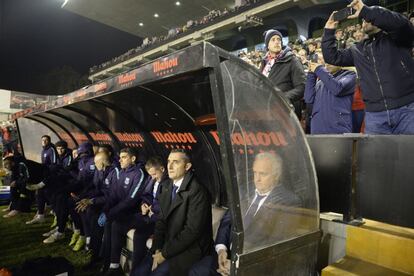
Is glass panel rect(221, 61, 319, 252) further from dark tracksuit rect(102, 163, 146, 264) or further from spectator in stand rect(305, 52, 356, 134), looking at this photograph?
dark tracksuit rect(102, 163, 146, 264)

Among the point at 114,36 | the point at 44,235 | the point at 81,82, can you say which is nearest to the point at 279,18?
the point at 44,235

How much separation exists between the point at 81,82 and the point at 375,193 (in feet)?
108

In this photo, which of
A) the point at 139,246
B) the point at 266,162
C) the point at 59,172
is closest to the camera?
the point at 266,162

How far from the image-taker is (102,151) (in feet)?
16.5

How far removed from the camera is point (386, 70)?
262 centimetres

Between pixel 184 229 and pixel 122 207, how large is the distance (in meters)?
1.53

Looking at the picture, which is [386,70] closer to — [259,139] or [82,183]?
[259,139]

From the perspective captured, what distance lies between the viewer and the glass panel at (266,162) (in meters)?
1.83

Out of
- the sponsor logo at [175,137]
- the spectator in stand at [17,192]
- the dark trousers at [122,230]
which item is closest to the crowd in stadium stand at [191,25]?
the sponsor logo at [175,137]

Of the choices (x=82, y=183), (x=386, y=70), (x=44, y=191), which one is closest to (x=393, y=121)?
(x=386, y=70)

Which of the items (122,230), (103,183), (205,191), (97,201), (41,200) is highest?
(205,191)

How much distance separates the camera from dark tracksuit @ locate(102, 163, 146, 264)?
3.75 metres

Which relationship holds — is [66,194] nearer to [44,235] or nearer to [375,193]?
[44,235]

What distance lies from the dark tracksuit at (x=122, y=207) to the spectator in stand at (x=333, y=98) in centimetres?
244
